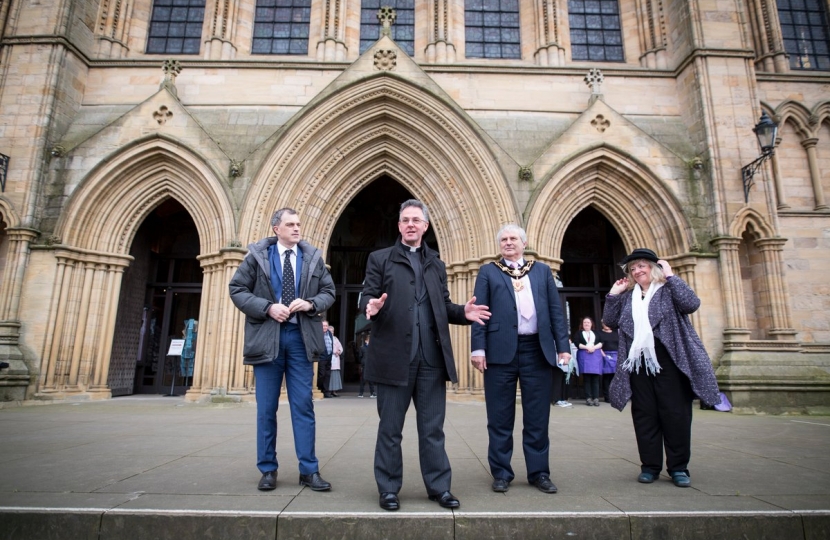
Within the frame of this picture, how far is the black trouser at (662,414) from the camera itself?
10.9 feet

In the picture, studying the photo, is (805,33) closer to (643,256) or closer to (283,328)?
(643,256)

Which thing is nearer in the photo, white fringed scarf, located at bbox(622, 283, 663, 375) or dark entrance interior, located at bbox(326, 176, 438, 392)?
white fringed scarf, located at bbox(622, 283, 663, 375)

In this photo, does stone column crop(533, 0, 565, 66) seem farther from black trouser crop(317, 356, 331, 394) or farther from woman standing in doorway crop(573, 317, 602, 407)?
black trouser crop(317, 356, 331, 394)

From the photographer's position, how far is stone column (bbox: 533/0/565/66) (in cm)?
1182

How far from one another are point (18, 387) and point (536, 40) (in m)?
13.9

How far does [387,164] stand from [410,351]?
9.01 m

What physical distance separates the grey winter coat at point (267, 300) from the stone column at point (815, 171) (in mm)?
12303

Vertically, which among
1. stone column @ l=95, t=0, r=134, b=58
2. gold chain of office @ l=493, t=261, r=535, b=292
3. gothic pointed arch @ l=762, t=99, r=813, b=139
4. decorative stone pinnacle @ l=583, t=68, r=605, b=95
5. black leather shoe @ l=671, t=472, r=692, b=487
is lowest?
black leather shoe @ l=671, t=472, r=692, b=487

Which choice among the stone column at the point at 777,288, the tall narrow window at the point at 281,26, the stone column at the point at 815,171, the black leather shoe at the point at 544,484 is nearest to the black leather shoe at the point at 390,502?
the black leather shoe at the point at 544,484

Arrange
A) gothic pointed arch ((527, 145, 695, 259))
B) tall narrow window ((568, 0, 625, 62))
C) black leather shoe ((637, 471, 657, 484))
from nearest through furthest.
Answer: black leather shoe ((637, 471, 657, 484)), gothic pointed arch ((527, 145, 695, 259)), tall narrow window ((568, 0, 625, 62))

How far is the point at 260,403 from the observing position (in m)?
3.24

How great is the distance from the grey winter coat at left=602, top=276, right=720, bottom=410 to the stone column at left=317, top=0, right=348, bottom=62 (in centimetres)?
1046

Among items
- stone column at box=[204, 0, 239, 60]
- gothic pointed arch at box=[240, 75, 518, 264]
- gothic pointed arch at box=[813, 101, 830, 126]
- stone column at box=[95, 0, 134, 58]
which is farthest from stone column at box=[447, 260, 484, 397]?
stone column at box=[95, 0, 134, 58]

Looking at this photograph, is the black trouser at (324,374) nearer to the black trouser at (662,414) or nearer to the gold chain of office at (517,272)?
the gold chain of office at (517,272)
